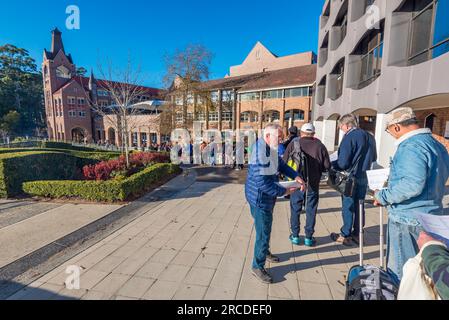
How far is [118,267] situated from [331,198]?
17.7 feet

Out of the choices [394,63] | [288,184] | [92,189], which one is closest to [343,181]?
[288,184]

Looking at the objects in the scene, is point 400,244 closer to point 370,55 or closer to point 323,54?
point 370,55

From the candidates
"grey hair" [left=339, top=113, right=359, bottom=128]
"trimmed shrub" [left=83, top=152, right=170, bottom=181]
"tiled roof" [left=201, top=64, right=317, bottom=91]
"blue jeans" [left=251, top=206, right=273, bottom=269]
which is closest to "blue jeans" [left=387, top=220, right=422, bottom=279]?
"blue jeans" [left=251, top=206, right=273, bottom=269]

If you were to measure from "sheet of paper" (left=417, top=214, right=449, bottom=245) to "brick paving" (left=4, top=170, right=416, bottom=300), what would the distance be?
4.57ft

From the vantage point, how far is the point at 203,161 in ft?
45.5

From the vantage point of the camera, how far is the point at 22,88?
44.4 meters

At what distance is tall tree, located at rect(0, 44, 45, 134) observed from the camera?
41188 mm

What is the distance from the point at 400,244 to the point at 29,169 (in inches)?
382

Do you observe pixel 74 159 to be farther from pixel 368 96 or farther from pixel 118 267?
pixel 368 96

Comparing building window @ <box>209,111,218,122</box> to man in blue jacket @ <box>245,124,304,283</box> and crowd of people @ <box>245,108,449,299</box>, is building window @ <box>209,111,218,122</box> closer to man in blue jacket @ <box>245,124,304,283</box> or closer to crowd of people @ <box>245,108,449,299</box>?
crowd of people @ <box>245,108,449,299</box>

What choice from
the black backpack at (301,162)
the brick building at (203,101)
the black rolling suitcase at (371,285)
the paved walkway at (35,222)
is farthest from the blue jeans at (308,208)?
the brick building at (203,101)

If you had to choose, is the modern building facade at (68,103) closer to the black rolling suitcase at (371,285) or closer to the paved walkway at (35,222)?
the paved walkway at (35,222)
